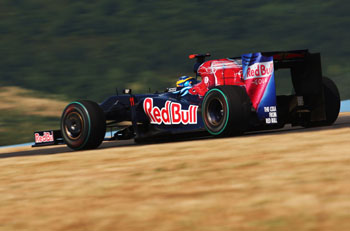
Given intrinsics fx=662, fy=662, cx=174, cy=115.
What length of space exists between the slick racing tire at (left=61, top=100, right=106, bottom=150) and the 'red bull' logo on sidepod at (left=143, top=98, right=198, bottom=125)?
3.33ft

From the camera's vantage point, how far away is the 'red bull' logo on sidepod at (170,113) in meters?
11.4

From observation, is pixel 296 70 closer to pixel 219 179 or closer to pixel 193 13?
pixel 219 179

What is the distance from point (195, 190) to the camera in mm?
5879

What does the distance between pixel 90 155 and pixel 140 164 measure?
85.1 inches

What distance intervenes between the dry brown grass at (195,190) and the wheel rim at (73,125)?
8.59 feet

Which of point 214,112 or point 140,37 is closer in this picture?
point 214,112

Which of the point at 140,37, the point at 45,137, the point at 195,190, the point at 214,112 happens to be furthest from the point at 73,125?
the point at 140,37

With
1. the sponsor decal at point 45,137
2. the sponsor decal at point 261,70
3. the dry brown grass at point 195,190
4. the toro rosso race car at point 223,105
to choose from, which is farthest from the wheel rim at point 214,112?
the sponsor decal at point 45,137

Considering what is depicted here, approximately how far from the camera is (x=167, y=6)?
36250 mm

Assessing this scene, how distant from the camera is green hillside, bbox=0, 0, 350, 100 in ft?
99.1

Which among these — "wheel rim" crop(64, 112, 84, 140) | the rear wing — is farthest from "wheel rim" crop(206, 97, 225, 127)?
"wheel rim" crop(64, 112, 84, 140)

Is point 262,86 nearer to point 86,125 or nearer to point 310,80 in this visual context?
point 310,80

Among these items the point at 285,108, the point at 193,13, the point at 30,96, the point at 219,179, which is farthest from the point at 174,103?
the point at 193,13

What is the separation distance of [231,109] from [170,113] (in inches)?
70.1
